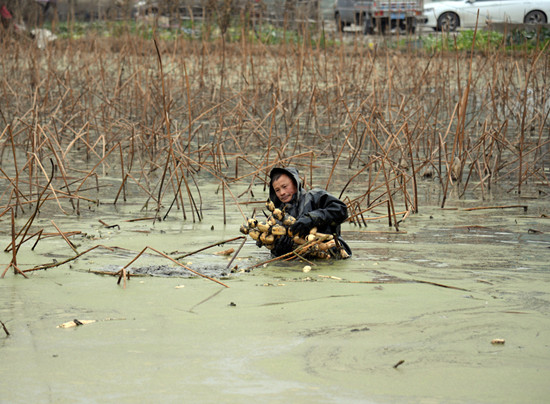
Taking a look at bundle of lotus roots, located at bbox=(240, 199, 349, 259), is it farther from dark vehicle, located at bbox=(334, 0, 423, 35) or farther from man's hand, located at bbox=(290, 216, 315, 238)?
dark vehicle, located at bbox=(334, 0, 423, 35)

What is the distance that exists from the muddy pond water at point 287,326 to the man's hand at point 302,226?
0.60ft

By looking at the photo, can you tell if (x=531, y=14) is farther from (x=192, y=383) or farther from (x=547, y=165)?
(x=192, y=383)

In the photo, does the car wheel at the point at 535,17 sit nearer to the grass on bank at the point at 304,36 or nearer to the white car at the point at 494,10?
the white car at the point at 494,10

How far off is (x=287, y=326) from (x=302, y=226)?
1.19 metres

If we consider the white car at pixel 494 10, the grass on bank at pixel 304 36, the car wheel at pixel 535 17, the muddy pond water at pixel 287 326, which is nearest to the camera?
the muddy pond water at pixel 287 326

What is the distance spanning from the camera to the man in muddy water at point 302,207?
14.6ft

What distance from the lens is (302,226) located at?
176 inches

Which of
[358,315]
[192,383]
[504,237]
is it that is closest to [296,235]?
[358,315]

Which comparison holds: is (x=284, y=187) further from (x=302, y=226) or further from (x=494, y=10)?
(x=494, y=10)

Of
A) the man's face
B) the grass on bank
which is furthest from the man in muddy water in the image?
the grass on bank

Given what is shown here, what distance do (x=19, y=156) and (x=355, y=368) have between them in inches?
261

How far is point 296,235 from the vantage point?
4523mm

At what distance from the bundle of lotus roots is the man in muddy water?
33mm

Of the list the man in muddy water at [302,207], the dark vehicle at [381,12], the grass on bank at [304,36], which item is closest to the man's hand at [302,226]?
the man in muddy water at [302,207]
